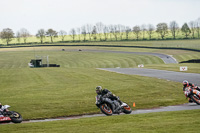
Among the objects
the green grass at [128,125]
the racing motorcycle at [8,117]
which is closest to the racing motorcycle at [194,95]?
the green grass at [128,125]

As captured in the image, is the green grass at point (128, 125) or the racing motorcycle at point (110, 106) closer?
the green grass at point (128, 125)

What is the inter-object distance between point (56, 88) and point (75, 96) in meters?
5.17

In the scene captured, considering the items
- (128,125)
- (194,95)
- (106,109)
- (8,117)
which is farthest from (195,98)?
(8,117)

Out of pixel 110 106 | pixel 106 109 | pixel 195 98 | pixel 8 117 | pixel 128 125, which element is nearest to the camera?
pixel 128 125

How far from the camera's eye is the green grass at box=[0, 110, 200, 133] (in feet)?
44.7

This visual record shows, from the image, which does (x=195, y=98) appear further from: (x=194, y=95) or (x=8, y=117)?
(x=8, y=117)

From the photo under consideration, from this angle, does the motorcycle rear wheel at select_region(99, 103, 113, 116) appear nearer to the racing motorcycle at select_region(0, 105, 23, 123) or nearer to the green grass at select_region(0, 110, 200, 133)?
the green grass at select_region(0, 110, 200, 133)

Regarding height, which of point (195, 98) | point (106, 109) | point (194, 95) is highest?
point (194, 95)

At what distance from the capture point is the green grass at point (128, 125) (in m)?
13.6

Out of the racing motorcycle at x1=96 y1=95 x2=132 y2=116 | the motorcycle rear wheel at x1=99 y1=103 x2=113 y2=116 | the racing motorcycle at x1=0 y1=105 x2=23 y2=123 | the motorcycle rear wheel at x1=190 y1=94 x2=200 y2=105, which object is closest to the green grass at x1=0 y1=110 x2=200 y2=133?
the racing motorcycle at x1=0 y1=105 x2=23 y2=123

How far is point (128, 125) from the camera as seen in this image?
14891 mm

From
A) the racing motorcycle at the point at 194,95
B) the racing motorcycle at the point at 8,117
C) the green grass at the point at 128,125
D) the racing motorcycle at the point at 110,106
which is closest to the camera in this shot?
the green grass at the point at 128,125

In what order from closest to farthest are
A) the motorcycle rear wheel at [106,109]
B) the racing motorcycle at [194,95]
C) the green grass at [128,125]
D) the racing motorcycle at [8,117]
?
the green grass at [128,125]
the racing motorcycle at [8,117]
the motorcycle rear wheel at [106,109]
the racing motorcycle at [194,95]

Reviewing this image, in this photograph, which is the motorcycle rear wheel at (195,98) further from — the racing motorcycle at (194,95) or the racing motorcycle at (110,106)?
the racing motorcycle at (110,106)
